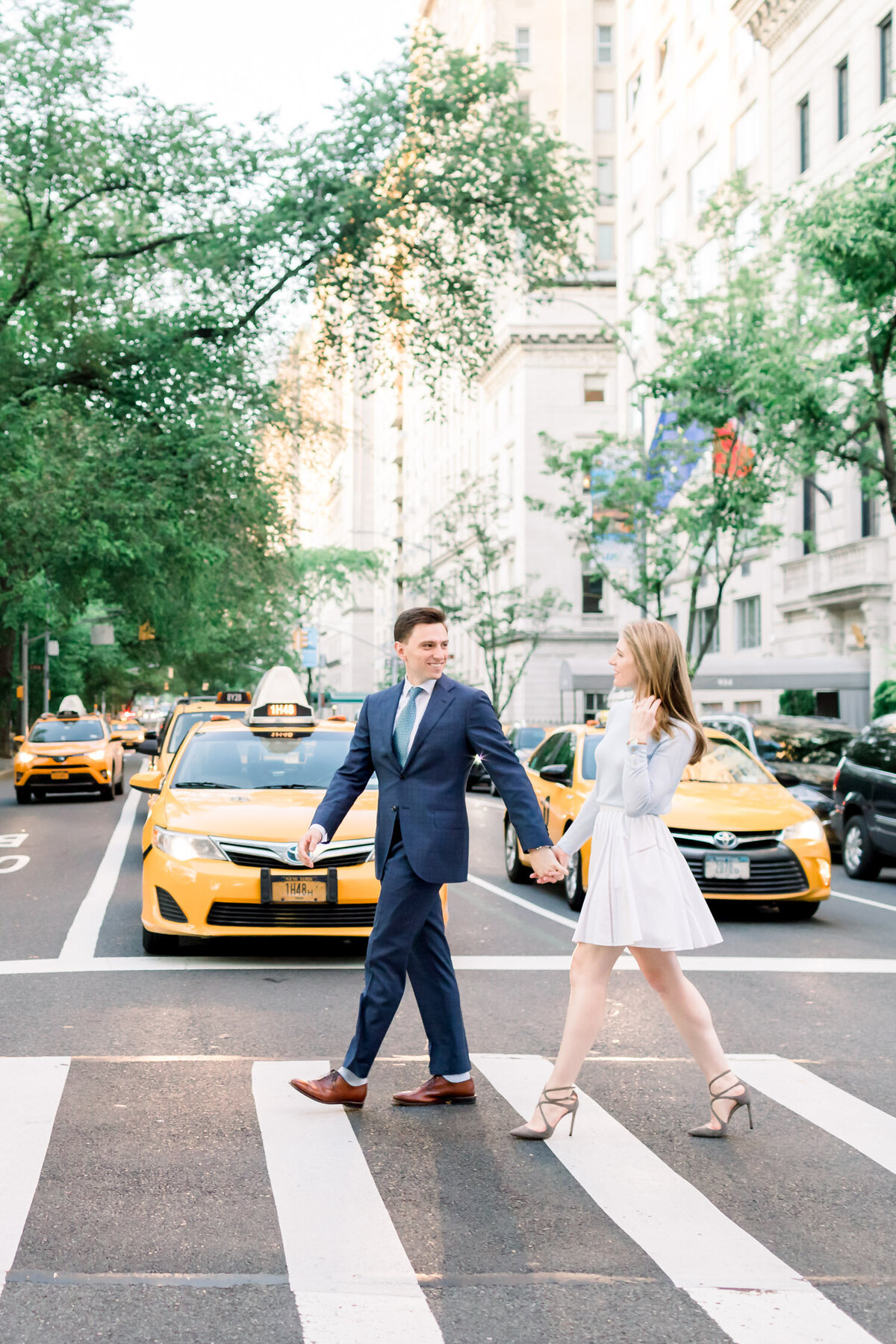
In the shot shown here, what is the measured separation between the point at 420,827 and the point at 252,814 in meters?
4.31

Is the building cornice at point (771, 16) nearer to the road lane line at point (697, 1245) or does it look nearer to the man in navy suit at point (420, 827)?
the man in navy suit at point (420, 827)

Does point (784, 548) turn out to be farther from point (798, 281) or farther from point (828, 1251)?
point (828, 1251)

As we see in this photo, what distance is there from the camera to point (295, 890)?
9.37 m

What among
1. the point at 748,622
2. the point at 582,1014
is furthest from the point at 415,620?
the point at 748,622

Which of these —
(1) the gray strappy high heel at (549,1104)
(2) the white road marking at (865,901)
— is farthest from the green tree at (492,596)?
(1) the gray strappy high heel at (549,1104)

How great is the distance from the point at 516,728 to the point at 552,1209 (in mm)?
31043

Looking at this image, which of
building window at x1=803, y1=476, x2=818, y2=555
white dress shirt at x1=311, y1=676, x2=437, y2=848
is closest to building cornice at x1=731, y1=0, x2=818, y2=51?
building window at x1=803, y1=476, x2=818, y2=555

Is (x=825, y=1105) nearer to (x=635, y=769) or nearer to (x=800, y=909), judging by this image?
(x=635, y=769)

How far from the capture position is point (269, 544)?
3050 centimetres

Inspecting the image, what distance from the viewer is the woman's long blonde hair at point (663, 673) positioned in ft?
18.0

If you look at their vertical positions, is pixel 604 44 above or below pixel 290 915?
above

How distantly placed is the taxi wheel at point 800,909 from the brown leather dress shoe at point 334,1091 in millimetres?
7264

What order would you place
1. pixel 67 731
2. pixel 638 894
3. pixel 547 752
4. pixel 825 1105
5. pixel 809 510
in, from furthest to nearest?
1. pixel 809 510
2. pixel 67 731
3. pixel 547 752
4. pixel 825 1105
5. pixel 638 894

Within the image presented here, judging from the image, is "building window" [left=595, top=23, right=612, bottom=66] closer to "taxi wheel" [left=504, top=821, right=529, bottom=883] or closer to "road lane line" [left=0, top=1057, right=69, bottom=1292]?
"taxi wheel" [left=504, top=821, right=529, bottom=883]
